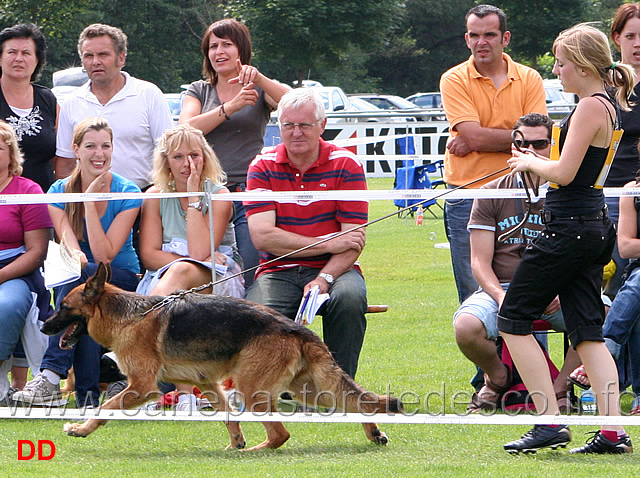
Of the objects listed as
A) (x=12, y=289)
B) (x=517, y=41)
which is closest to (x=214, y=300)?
(x=12, y=289)

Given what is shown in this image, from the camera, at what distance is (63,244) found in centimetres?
563

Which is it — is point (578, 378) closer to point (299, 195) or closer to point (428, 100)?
point (299, 195)

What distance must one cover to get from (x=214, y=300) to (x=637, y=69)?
325cm

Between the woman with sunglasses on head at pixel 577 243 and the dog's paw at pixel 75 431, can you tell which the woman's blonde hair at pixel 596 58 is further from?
the dog's paw at pixel 75 431

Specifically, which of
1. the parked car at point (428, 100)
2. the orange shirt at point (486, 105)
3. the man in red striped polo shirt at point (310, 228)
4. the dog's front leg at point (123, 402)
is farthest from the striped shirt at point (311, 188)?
the parked car at point (428, 100)

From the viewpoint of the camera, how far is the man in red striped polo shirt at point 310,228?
5551mm

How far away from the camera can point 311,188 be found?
5758 millimetres

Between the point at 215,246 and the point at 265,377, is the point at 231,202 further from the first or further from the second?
the point at 265,377

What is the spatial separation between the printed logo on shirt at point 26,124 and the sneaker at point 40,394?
1.78 m

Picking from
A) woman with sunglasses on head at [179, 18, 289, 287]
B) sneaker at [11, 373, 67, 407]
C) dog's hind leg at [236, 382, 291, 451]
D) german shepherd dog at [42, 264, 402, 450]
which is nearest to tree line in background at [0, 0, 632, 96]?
woman with sunglasses on head at [179, 18, 289, 287]

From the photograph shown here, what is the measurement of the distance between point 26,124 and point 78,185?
37.2 inches

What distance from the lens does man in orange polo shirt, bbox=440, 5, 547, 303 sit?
6340 mm

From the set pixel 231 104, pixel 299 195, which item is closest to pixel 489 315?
pixel 299 195

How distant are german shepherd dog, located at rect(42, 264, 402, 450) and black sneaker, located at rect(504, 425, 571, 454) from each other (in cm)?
58
